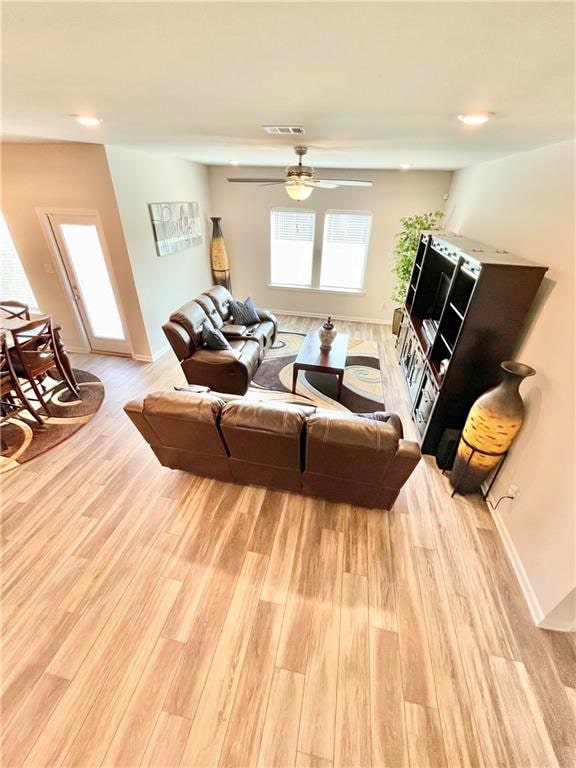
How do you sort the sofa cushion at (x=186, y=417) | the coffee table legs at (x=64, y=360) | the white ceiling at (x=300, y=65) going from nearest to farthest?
the white ceiling at (x=300, y=65)
the sofa cushion at (x=186, y=417)
the coffee table legs at (x=64, y=360)

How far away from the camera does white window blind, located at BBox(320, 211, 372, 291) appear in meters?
5.53

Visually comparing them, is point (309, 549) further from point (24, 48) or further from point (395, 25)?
point (24, 48)

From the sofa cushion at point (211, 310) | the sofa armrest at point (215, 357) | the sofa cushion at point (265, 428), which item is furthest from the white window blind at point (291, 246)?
the sofa cushion at point (265, 428)

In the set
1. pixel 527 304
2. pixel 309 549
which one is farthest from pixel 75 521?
pixel 527 304

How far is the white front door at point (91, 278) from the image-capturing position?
3893mm

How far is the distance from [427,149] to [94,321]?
15.8 feet

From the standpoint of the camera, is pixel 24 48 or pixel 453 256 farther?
pixel 453 256

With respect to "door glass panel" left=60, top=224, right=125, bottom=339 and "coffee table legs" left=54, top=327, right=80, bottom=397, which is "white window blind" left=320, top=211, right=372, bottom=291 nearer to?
"door glass panel" left=60, top=224, right=125, bottom=339

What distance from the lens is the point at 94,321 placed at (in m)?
4.57

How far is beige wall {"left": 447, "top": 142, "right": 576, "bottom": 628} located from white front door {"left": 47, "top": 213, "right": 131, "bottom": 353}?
464 cm

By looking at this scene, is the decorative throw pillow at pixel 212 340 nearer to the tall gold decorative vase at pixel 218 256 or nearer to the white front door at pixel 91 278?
the white front door at pixel 91 278

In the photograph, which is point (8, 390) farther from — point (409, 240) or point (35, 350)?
point (409, 240)

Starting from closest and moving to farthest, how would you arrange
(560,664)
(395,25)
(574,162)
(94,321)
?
1. (395,25)
2. (560,664)
3. (574,162)
4. (94,321)

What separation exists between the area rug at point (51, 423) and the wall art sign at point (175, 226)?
2.29m
